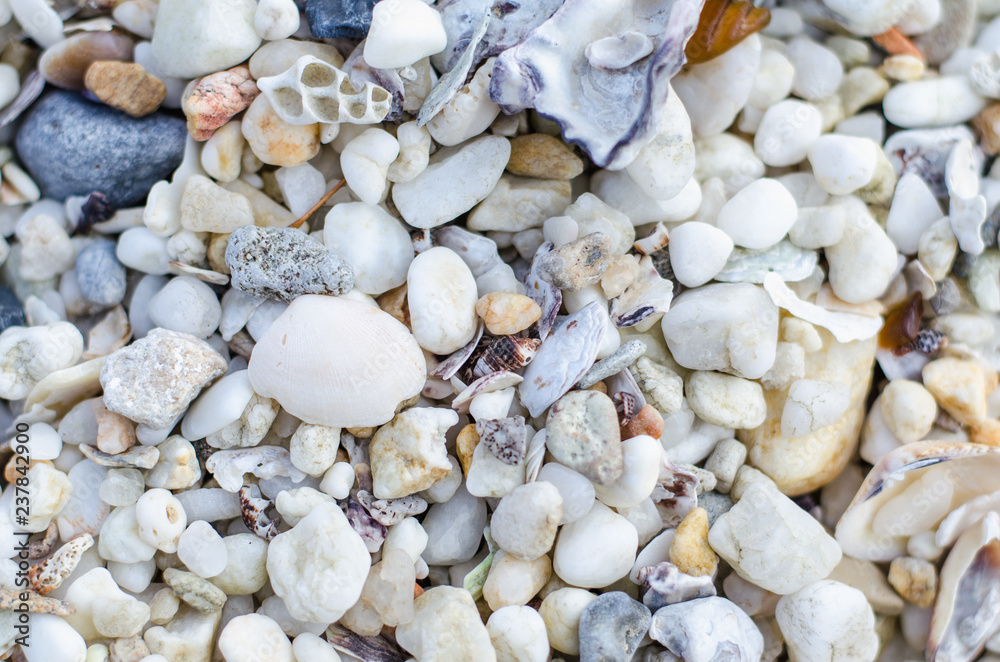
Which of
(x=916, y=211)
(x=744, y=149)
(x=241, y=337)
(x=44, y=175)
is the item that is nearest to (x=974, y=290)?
(x=916, y=211)

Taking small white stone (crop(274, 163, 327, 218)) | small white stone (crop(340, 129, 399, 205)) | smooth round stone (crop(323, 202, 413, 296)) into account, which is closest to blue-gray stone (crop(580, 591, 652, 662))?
smooth round stone (crop(323, 202, 413, 296))

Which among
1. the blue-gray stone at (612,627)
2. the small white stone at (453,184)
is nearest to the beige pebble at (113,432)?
the small white stone at (453,184)

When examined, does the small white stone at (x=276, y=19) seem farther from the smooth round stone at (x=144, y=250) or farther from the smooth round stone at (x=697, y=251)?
the smooth round stone at (x=697, y=251)

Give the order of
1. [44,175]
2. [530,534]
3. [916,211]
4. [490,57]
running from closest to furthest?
[530,534]
[490,57]
[44,175]
[916,211]

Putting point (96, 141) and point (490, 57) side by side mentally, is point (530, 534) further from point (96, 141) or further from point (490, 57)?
point (96, 141)

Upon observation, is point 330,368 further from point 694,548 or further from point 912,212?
point 912,212

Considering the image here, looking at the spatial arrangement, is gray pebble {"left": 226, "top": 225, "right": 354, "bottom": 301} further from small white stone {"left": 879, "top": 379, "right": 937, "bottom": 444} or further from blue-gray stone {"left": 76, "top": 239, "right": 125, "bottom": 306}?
small white stone {"left": 879, "top": 379, "right": 937, "bottom": 444}

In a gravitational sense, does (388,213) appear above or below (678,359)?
above
